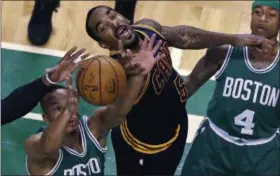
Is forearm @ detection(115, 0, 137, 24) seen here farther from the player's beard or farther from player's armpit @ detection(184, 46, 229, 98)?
the player's beard

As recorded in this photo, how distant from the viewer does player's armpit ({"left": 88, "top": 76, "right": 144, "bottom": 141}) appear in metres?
4.01

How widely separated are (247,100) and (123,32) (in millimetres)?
990

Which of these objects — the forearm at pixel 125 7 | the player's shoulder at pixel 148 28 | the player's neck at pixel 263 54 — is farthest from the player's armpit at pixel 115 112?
the forearm at pixel 125 7

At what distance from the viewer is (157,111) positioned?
4316mm

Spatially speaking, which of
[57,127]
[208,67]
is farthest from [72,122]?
[208,67]

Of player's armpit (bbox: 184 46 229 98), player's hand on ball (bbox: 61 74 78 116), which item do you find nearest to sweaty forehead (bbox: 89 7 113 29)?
player's hand on ball (bbox: 61 74 78 116)

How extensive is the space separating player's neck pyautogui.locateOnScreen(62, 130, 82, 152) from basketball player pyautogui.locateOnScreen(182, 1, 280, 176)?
2.61ft

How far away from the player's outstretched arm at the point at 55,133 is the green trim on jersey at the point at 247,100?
1.04 m

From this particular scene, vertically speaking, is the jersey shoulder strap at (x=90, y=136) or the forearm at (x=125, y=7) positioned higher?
the forearm at (x=125, y=7)

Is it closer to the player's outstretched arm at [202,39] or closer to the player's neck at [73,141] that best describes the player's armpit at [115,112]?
the player's neck at [73,141]

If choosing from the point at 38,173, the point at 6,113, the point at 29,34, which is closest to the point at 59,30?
the point at 29,34

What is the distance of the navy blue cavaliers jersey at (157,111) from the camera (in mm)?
4266

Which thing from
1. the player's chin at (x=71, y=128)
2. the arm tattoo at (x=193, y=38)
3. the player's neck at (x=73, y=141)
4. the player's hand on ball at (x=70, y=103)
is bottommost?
the player's neck at (x=73, y=141)

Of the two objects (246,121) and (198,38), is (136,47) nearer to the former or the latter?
(198,38)
